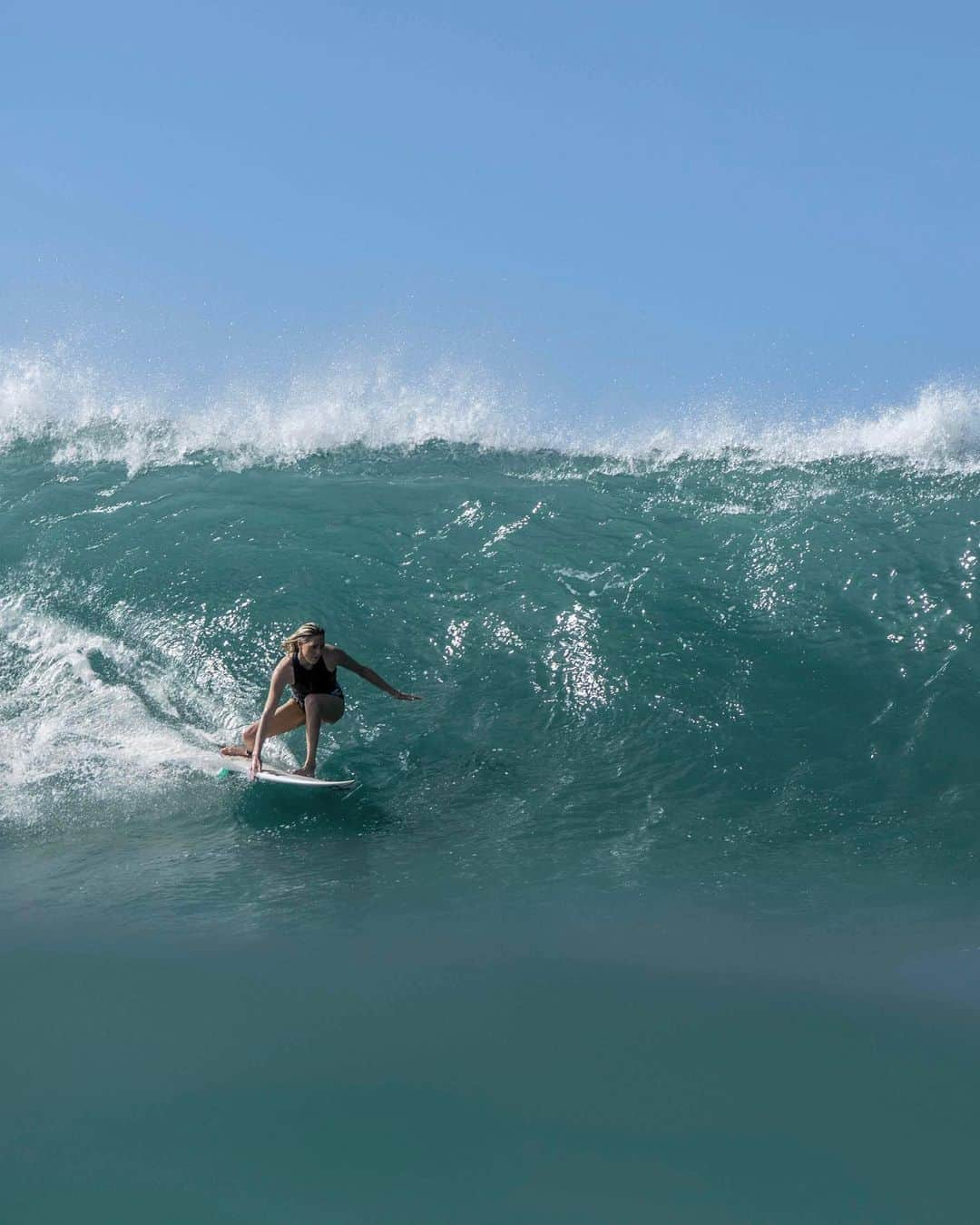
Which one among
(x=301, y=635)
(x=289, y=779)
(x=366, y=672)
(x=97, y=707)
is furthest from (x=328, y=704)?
(x=97, y=707)

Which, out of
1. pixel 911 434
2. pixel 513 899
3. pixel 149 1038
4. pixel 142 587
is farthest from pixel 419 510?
pixel 149 1038

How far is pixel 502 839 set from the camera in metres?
8.68

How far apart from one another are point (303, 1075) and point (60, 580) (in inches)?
393

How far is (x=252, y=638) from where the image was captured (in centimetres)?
1269

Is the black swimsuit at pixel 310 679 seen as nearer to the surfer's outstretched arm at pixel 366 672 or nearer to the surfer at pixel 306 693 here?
the surfer at pixel 306 693

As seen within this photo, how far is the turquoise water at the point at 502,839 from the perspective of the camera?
203 inches

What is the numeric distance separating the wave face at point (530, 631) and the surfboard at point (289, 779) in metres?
0.21

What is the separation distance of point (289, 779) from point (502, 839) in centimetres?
192

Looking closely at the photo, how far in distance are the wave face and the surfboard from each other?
0.21 metres

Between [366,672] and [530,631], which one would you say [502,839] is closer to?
[366,672]

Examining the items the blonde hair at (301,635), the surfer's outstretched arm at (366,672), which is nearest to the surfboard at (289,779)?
the surfer's outstretched arm at (366,672)

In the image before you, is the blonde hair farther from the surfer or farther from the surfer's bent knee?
the surfer's bent knee

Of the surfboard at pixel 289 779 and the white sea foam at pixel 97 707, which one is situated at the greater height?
the white sea foam at pixel 97 707

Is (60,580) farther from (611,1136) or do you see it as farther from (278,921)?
(611,1136)
